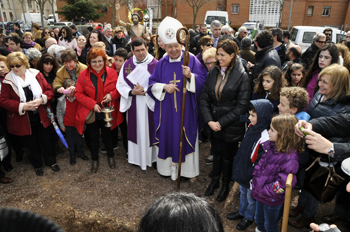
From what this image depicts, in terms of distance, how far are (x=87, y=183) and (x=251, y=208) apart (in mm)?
2445

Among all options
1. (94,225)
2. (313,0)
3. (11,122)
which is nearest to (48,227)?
(94,225)

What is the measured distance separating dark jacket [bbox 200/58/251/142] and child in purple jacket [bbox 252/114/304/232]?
706 millimetres

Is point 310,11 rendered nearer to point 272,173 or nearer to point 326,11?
point 326,11

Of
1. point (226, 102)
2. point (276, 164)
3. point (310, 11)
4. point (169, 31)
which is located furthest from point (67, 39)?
point (310, 11)

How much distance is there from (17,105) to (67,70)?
1027mm

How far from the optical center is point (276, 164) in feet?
7.95

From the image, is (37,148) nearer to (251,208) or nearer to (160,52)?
(160,52)

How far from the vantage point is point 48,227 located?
68 cm

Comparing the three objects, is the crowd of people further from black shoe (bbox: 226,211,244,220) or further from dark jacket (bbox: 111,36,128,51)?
dark jacket (bbox: 111,36,128,51)

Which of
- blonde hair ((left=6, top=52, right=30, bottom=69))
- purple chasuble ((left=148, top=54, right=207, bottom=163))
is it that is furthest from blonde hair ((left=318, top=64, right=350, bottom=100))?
blonde hair ((left=6, top=52, right=30, bottom=69))

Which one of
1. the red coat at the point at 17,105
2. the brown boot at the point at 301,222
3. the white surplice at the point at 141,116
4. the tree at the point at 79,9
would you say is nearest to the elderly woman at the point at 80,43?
the red coat at the point at 17,105

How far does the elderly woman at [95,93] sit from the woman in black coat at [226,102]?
1534mm

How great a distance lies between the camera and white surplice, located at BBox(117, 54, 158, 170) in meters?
3.98

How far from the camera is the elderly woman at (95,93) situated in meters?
3.84
